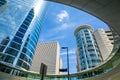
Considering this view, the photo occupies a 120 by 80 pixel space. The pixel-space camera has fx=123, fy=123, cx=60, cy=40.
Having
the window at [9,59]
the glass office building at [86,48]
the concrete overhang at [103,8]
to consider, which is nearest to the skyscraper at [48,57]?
the glass office building at [86,48]

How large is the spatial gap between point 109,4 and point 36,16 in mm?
74839

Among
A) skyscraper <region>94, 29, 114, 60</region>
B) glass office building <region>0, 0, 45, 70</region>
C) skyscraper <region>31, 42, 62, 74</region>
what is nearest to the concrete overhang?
glass office building <region>0, 0, 45, 70</region>

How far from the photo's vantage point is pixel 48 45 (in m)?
117

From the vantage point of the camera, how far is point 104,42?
225 ft

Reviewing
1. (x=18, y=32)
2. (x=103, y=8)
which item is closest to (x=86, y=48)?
(x=18, y=32)

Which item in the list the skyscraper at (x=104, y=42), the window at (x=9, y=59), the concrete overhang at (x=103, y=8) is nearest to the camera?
the concrete overhang at (x=103, y=8)

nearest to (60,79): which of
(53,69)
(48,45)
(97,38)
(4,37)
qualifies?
(4,37)

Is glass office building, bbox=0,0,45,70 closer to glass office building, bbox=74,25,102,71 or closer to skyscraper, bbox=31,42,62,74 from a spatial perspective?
glass office building, bbox=74,25,102,71

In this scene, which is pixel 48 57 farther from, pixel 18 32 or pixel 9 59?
pixel 9 59

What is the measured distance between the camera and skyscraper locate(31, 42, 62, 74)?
97.4 m

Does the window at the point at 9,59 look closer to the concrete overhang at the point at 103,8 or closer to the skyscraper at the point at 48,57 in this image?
the skyscraper at the point at 48,57

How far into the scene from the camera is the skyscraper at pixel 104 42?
64.6 metres

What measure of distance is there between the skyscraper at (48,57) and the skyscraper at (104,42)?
40.0 metres

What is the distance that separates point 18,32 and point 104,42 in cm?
4667
